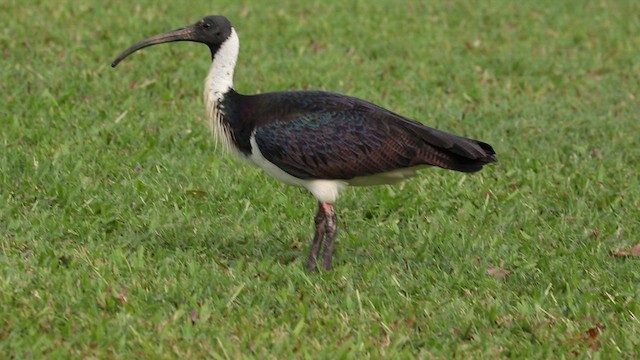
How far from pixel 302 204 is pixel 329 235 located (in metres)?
1.20

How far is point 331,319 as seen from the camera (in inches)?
228

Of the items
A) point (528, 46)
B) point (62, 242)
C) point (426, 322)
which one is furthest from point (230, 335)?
point (528, 46)

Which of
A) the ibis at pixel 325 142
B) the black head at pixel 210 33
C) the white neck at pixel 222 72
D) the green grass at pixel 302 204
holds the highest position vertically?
the black head at pixel 210 33

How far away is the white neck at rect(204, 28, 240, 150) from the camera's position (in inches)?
263

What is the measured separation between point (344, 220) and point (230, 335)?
228 centimetres

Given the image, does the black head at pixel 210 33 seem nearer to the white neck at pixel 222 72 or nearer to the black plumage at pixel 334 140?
the white neck at pixel 222 72

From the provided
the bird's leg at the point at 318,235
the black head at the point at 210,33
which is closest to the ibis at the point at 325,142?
the bird's leg at the point at 318,235

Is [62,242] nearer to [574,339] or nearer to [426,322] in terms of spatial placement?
[426,322]

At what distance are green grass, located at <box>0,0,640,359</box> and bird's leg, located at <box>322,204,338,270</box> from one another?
0.51 ft

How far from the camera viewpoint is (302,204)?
307 inches

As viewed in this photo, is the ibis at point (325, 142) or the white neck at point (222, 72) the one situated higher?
the white neck at point (222, 72)

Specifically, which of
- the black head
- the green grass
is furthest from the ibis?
the green grass

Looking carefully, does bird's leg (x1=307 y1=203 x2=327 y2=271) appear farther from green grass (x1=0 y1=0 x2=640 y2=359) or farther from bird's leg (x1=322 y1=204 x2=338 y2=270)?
green grass (x1=0 y1=0 x2=640 y2=359)

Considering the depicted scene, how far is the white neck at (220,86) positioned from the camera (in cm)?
667
